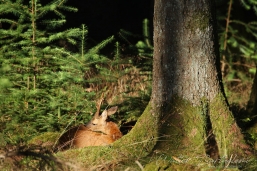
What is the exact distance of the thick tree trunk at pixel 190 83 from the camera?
4.91 m

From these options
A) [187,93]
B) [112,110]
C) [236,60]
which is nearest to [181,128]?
[187,93]

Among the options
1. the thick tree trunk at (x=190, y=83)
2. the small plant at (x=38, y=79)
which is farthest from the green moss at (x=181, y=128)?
the small plant at (x=38, y=79)

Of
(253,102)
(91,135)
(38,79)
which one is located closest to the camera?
(91,135)

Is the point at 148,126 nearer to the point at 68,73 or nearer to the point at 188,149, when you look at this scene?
the point at 188,149

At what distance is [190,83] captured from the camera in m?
4.95

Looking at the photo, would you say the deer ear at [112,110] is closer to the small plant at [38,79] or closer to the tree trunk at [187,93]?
the small plant at [38,79]

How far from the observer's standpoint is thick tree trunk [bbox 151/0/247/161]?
491 centimetres

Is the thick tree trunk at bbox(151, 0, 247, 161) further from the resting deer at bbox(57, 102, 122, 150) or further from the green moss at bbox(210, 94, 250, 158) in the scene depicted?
the resting deer at bbox(57, 102, 122, 150)

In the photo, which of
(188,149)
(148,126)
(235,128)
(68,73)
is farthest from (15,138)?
(235,128)

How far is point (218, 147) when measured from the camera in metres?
Answer: 4.97

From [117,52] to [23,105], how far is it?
4.34 feet

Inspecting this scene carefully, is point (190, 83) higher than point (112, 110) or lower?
higher

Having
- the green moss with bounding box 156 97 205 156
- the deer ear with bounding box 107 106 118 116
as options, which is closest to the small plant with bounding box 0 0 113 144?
the deer ear with bounding box 107 106 118 116

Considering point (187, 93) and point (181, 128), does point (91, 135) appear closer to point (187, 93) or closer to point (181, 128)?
point (181, 128)
